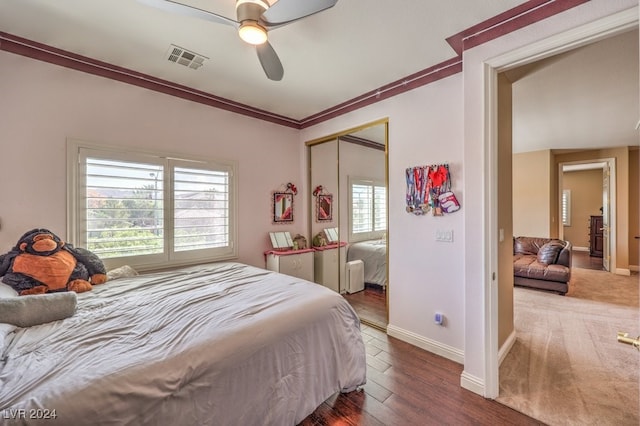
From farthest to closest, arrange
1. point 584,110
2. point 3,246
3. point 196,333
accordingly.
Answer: point 584,110, point 3,246, point 196,333

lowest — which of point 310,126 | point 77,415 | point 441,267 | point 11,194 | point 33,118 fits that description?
point 77,415

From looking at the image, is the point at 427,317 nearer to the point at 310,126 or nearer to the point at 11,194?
the point at 310,126

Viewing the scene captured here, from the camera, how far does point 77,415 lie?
90 centimetres

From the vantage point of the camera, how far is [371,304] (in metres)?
3.59

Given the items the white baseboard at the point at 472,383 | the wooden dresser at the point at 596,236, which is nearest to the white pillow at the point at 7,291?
the white baseboard at the point at 472,383

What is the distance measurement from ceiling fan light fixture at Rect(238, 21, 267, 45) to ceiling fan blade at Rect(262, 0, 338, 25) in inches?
2.5

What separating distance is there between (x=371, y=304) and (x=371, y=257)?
2.11 ft

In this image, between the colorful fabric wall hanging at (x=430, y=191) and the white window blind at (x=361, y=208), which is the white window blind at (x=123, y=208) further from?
the colorful fabric wall hanging at (x=430, y=191)

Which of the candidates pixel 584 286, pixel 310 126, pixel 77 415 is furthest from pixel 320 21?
pixel 584 286

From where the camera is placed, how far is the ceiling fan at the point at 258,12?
4.67ft

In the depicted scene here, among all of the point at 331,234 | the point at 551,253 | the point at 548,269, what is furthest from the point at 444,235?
the point at 551,253

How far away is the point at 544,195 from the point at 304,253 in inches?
208

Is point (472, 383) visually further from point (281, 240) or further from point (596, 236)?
point (596, 236)

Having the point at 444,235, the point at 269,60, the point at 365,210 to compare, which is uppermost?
the point at 269,60
